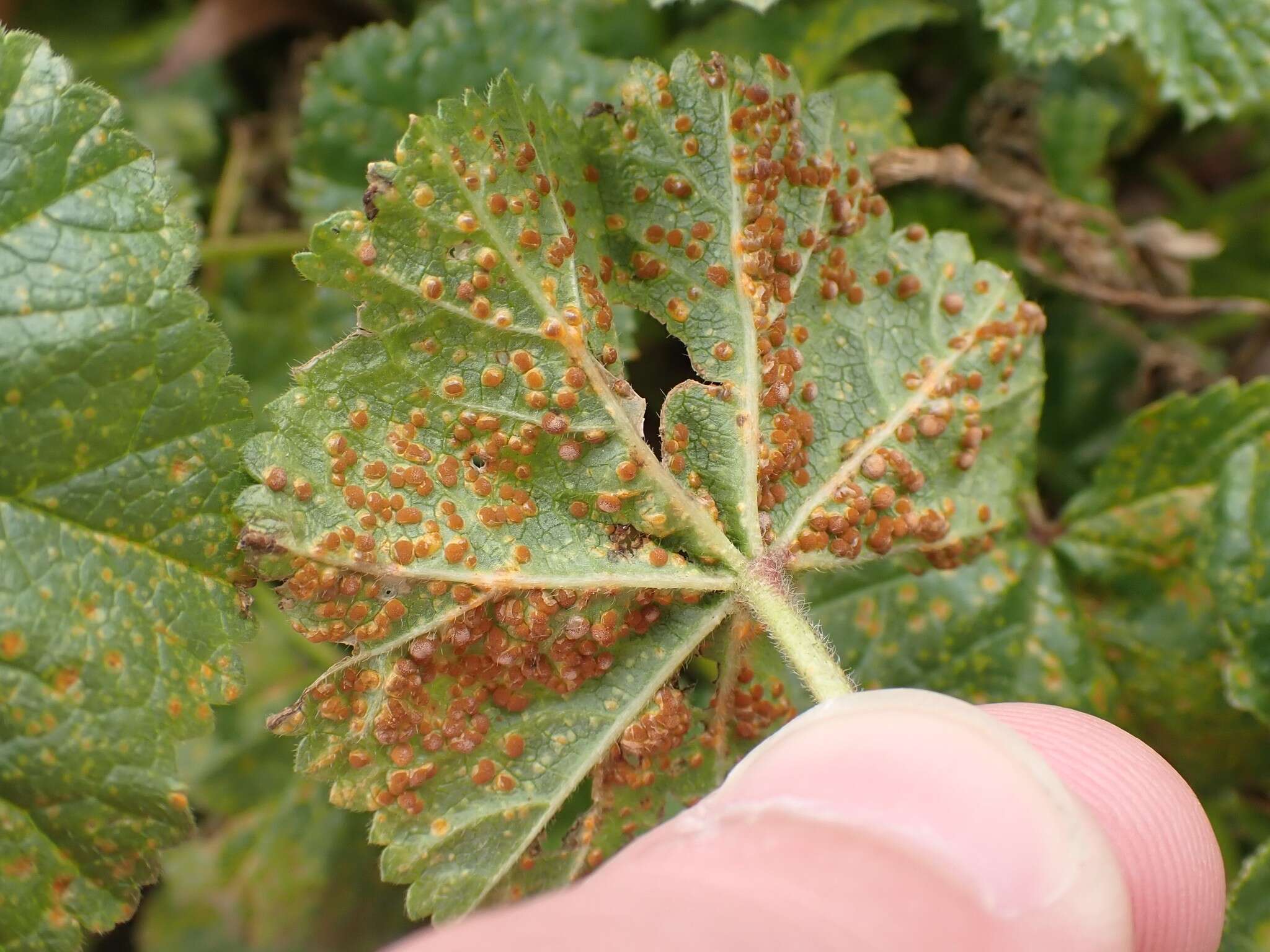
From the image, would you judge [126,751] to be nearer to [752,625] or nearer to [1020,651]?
[752,625]

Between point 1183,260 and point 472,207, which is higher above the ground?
point 472,207

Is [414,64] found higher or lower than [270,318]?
higher

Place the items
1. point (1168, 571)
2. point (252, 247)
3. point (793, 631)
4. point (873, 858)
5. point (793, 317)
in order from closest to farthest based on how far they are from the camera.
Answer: point (873, 858) < point (793, 631) < point (793, 317) < point (1168, 571) < point (252, 247)

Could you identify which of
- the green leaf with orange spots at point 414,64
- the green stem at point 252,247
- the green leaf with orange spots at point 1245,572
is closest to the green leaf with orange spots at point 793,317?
the green leaf with orange spots at point 1245,572

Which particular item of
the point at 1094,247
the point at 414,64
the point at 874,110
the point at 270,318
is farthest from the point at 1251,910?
the point at 270,318

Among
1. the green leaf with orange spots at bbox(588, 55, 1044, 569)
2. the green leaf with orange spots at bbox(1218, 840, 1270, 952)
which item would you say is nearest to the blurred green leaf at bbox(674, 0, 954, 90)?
the green leaf with orange spots at bbox(588, 55, 1044, 569)

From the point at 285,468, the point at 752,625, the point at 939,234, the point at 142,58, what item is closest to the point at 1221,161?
the point at 939,234

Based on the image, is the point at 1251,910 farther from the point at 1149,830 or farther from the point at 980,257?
the point at 980,257

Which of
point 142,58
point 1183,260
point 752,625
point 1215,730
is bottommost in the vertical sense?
point 1215,730
